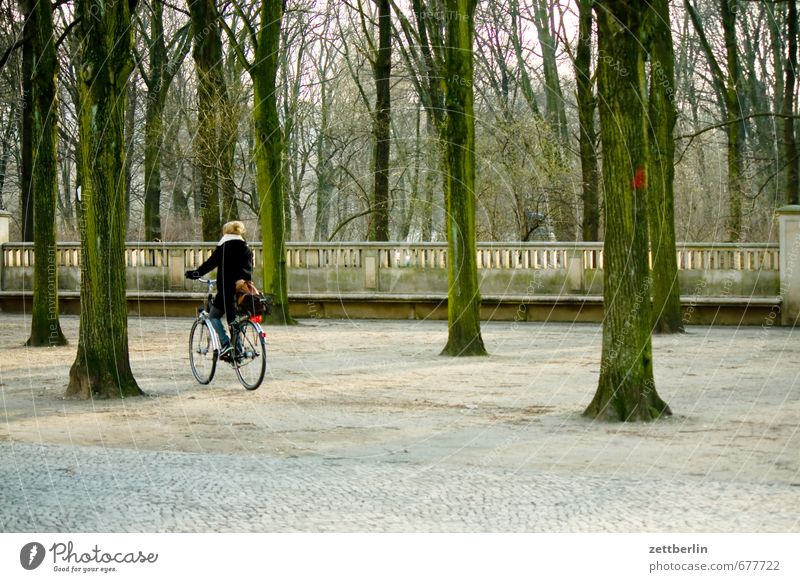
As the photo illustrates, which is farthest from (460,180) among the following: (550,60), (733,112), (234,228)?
(550,60)

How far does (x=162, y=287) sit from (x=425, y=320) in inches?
278

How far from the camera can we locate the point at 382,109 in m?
33.6

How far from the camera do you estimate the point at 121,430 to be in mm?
12031

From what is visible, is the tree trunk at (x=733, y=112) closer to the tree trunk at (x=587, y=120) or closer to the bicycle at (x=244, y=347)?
the tree trunk at (x=587, y=120)

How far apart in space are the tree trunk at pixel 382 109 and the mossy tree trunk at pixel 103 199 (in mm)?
18460

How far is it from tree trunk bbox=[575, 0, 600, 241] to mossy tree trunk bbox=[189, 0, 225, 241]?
344 inches

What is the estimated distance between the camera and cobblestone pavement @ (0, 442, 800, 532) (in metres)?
7.54

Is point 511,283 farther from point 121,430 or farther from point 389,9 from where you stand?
point 121,430

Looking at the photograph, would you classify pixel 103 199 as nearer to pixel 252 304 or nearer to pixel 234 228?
pixel 234 228

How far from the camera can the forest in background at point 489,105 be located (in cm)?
3319

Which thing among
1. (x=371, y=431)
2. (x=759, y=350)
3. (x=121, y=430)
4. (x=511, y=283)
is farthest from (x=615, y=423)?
(x=511, y=283)
